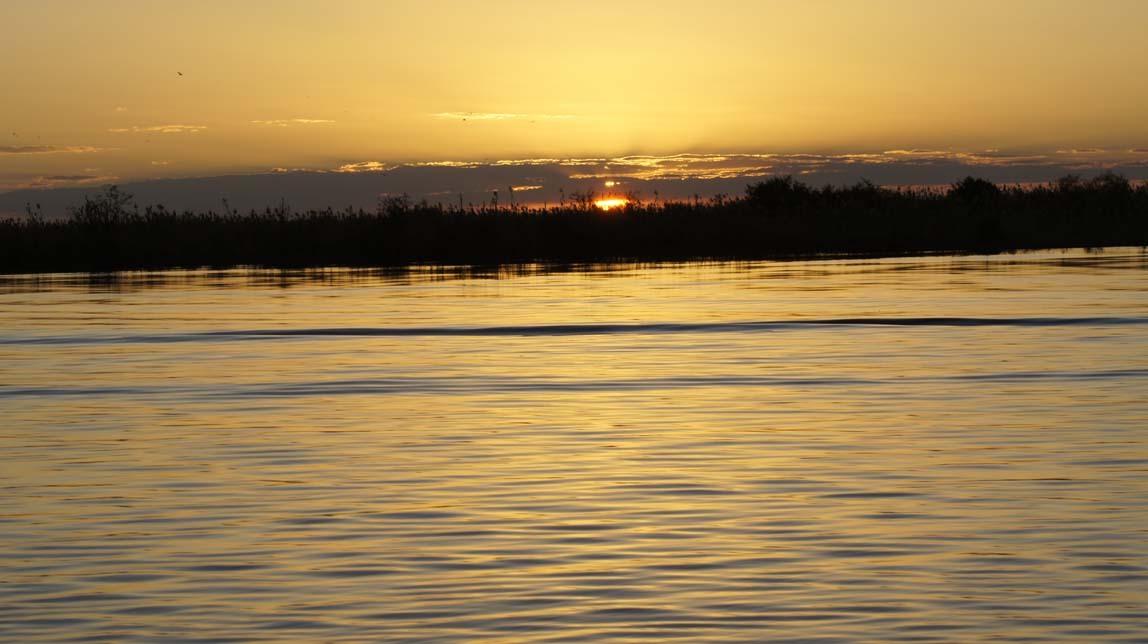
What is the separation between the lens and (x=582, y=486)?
1179 cm

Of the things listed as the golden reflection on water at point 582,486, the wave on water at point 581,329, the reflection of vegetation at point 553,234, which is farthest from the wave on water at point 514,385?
the reflection of vegetation at point 553,234

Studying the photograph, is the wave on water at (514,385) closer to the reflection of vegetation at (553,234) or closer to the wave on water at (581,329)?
the wave on water at (581,329)

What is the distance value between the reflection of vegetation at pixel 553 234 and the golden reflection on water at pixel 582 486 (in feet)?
110

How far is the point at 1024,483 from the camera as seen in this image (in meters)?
11.6

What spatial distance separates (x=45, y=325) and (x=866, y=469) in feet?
67.9

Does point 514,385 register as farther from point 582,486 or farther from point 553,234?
point 553,234

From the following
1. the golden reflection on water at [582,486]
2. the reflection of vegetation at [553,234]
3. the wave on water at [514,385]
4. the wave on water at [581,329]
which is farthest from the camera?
the reflection of vegetation at [553,234]

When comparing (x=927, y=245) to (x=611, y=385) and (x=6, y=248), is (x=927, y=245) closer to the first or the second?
(x=6, y=248)

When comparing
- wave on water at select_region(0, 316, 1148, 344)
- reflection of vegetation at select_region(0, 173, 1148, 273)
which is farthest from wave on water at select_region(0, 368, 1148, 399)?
reflection of vegetation at select_region(0, 173, 1148, 273)

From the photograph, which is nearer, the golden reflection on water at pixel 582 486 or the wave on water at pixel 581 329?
the golden reflection on water at pixel 582 486

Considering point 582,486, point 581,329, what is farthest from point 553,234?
point 582,486

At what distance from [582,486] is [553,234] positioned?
51282 mm

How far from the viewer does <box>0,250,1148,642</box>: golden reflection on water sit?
823cm

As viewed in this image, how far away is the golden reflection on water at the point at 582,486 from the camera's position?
27.0ft
